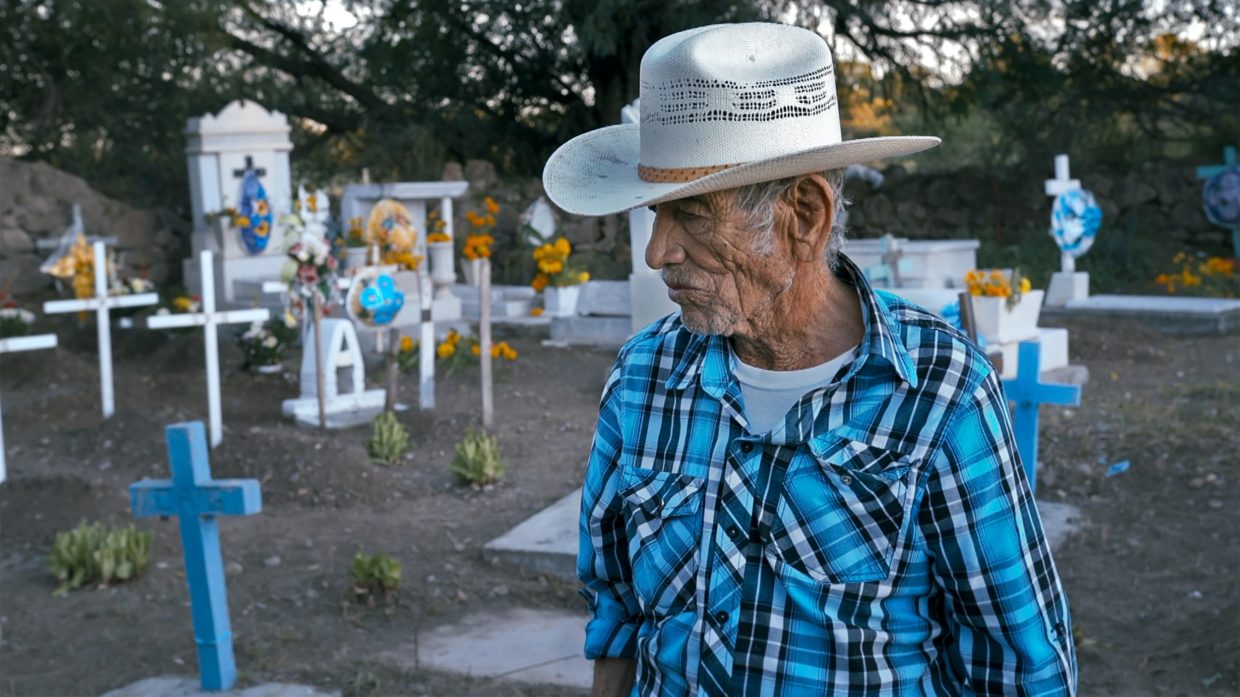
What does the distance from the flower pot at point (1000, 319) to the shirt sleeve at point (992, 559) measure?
682 centimetres

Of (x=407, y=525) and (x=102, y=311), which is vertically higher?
(x=102, y=311)

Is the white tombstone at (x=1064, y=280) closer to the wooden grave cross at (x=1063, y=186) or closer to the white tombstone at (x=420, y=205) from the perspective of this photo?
the wooden grave cross at (x=1063, y=186)

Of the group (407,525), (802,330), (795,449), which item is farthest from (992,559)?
(407,525)

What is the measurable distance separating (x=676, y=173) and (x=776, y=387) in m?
0.32

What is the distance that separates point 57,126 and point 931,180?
10.3 meters

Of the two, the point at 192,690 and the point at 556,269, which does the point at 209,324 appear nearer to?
the point at 192,690

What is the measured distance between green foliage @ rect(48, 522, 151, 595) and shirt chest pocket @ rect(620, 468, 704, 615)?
12.5 feet

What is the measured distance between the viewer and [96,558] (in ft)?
16.6

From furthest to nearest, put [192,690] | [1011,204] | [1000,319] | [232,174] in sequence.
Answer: [1011,204], [232,174], [1000,319], [192,690]

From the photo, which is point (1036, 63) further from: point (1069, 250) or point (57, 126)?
point (57, 126)

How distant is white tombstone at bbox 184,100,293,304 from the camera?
11805mm

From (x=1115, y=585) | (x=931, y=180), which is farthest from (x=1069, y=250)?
(x=1115, y=585)

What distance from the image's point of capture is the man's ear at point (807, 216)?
1.81 m

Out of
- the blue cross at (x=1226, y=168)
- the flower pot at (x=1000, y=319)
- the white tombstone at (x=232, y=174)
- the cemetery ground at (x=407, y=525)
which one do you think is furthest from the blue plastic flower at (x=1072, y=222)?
the white tombstone at (x=232, y=174)
